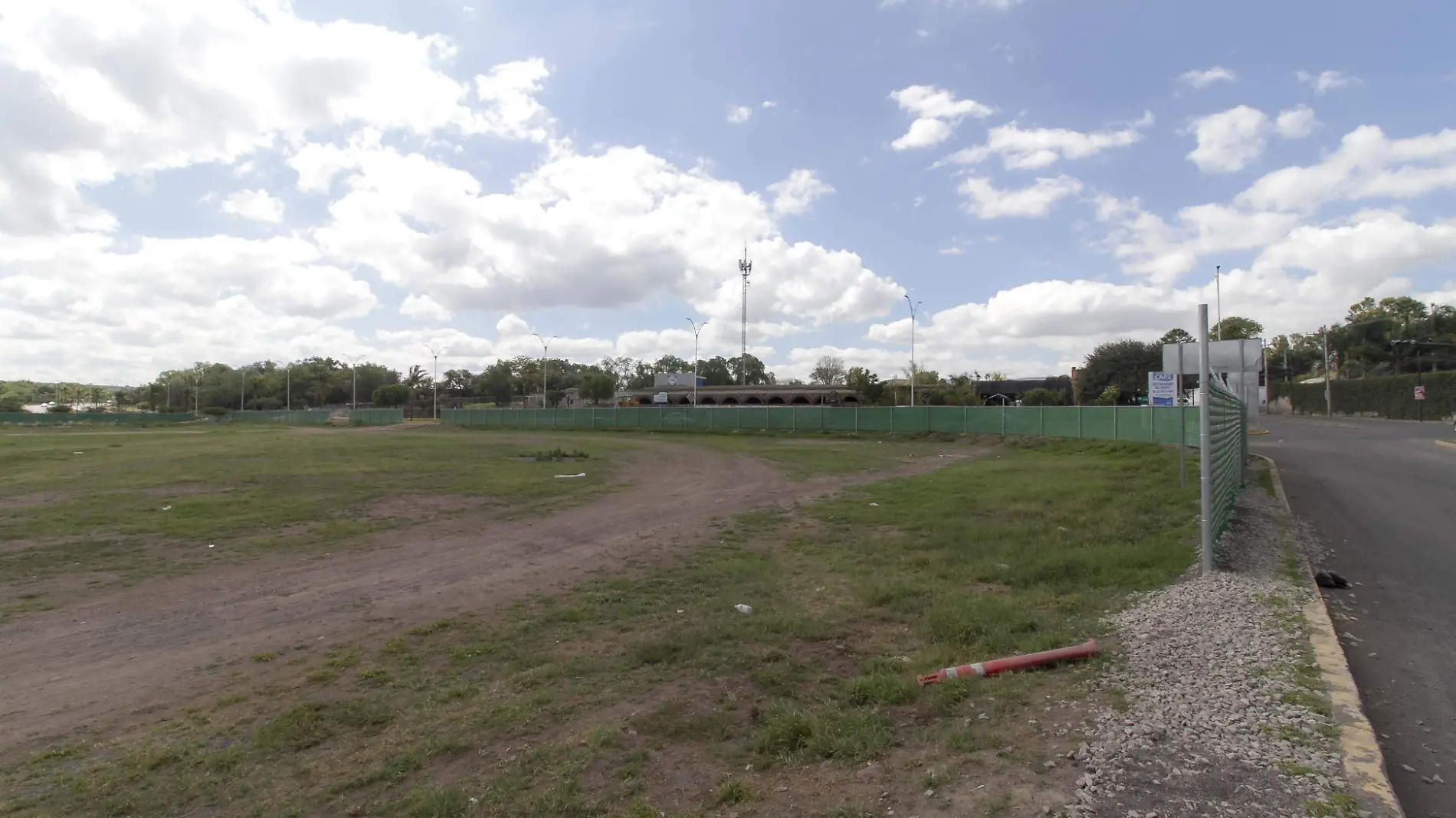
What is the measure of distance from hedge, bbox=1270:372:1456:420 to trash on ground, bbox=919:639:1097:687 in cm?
5986

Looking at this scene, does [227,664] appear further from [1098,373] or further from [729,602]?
[1098,373]

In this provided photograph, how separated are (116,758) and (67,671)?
2385 millimetres

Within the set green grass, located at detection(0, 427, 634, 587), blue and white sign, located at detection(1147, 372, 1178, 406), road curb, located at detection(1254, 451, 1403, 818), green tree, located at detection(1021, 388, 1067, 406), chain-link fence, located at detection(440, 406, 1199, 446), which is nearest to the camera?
road curb, located at detection(1254, 451, 1403, 818)

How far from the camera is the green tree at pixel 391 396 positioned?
111m

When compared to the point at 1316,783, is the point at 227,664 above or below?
below

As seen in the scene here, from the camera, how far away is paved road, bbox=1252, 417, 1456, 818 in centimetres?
438

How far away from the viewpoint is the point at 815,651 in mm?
6598

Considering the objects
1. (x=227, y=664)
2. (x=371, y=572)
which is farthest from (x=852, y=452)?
(x=227, y=664)

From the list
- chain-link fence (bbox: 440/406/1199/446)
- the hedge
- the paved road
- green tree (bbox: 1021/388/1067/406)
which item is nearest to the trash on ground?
the paved road

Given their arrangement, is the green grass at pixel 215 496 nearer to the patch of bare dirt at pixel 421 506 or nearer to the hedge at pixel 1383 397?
the patch of bare dirt at pixel 421 506

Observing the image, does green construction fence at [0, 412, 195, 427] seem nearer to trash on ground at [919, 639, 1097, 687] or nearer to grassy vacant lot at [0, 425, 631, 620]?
grassy vacant lot at [0, 425, 631, 620]

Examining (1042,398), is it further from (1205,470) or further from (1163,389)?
(1205,470)

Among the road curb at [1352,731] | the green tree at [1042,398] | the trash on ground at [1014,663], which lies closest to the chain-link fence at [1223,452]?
the road curb at [1352,731]

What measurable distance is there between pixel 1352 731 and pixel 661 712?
13.1 feet
